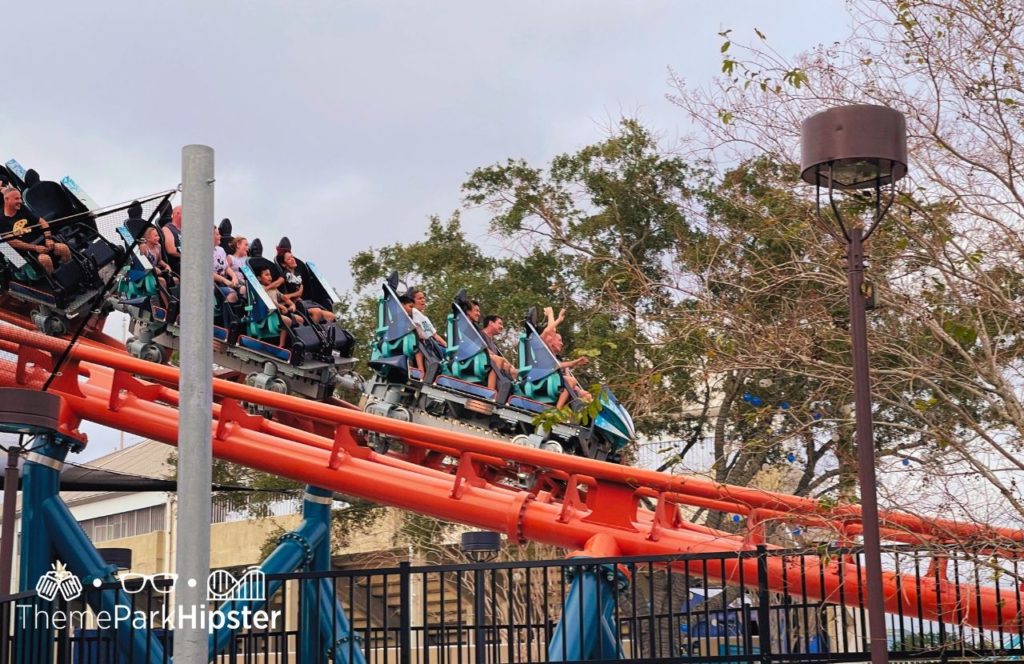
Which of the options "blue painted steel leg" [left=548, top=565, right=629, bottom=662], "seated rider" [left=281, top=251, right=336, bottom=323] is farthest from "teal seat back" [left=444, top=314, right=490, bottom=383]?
"blue painted steel leg" [left=548, top=565, right=629, bottom=662]

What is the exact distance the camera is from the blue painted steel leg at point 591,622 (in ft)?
32.1

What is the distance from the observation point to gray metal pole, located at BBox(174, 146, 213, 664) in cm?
524

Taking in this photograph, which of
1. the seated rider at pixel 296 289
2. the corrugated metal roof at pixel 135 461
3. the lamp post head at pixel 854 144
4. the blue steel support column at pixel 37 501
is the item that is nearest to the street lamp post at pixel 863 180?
the lamp post head at pixel 854 144

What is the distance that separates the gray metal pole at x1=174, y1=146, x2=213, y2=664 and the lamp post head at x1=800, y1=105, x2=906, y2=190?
2702 millimetres

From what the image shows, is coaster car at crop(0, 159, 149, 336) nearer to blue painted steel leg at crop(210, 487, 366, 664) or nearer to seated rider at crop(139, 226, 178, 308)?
seated rider at crop(139, 226, 178, 308)

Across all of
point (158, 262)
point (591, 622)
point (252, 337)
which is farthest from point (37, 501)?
point (252, 337)

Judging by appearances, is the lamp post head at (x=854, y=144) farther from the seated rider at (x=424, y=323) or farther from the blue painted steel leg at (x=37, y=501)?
the seated rider at (x=424, y=323)

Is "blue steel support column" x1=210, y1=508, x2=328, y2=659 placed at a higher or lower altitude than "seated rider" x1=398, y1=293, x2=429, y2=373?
lower

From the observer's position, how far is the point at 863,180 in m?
6.46

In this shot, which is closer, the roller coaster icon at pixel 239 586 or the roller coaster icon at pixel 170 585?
the roller coaster icon at pixel 170 585

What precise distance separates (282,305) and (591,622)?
767cm

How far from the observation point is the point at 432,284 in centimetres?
2466

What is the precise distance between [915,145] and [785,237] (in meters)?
1.04

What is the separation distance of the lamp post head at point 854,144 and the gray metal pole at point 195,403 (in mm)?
2702
